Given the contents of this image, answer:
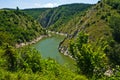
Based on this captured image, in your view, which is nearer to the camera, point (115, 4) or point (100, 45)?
point (100, 45)

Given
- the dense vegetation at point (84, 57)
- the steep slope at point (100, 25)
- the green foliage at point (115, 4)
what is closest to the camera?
the dense vegetation at point (84, 57)

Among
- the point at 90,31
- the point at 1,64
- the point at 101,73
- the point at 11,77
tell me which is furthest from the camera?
the point at 90,31

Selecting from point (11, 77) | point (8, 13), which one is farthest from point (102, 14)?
point (11, 77)

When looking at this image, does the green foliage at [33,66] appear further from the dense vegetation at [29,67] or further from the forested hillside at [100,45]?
the forested hillside at [100,45]

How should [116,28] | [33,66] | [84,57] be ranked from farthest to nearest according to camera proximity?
1. [116,28]
2. [33,66]
3. [84,57]

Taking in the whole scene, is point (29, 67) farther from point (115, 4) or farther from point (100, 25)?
point (115, 4)

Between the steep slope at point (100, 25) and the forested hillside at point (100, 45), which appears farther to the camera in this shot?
the steep slope at point (100, 25)

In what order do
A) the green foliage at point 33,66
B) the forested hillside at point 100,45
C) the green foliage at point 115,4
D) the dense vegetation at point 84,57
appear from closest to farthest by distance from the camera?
the dense vegetation at point 84,57 → the green foliage at point 33,66 → the forested hillside at point 100,45 → the green foliage at point 115,4

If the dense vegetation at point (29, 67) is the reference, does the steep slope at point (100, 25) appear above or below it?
below

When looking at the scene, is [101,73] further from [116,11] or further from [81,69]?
[116,11]

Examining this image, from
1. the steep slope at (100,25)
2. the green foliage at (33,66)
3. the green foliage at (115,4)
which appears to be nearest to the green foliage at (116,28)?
the steep slope at (100,25)

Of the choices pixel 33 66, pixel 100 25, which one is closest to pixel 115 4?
pixel 100 25
